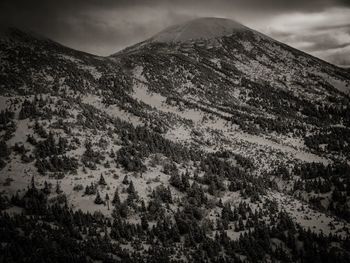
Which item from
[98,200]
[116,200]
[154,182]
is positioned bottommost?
[98,200]

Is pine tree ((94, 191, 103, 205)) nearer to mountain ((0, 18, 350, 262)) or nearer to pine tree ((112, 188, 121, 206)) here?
mountain ((0, 18, 350, 262))

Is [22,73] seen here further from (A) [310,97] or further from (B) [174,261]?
(A) [310,97]

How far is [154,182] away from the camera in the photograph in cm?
7262

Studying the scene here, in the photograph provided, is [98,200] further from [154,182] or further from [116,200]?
[154,182]

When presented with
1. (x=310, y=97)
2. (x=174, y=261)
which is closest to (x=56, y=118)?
(x=174, y=261)

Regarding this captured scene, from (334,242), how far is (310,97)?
482 feet

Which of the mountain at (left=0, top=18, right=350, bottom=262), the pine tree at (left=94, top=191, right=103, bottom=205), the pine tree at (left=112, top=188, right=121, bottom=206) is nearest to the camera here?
the mountain at (left=0, top=18, right=350, bottom=262)

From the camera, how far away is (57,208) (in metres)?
57.4

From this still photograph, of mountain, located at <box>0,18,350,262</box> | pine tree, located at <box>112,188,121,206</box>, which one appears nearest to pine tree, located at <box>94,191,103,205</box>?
mountain, located at <box>0,18,350,262</box>

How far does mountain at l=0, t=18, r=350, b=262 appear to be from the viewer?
5341 centimetres

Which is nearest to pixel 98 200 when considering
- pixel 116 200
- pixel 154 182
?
pixel 116 200

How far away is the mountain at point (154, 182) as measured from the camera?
5341 cm

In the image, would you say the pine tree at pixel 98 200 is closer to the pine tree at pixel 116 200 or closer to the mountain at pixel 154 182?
the mountain at pixel 154 182

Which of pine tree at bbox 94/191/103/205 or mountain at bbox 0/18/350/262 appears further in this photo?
pine tree at bbox 94/191/103/205
